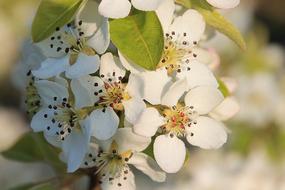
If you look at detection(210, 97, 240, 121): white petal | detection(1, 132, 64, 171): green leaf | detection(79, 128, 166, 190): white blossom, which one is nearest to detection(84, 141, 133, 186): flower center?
detection(79, 128, 166, 190): white blossom

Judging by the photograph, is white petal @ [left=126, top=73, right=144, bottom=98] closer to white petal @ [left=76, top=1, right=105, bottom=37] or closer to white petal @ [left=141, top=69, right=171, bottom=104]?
white petal @ [left=141, top=69, right=171, bottom=104]

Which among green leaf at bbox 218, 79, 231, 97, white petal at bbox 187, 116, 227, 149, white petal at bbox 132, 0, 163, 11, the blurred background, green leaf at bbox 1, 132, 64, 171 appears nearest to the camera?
white petal at bbox 132, 0, 163, 11

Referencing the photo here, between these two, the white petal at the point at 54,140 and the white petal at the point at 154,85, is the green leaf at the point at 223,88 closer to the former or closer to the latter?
the white petal at the point at 154,85

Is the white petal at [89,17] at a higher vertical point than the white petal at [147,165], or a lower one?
higher

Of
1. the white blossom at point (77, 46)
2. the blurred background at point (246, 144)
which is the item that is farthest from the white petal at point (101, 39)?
the blurred background at point (246, 144)

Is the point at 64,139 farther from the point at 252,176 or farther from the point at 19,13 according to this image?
the point at 19,13

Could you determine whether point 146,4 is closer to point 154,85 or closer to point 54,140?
point 154,85

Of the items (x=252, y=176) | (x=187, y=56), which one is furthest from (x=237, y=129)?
(x=187, y=56)
